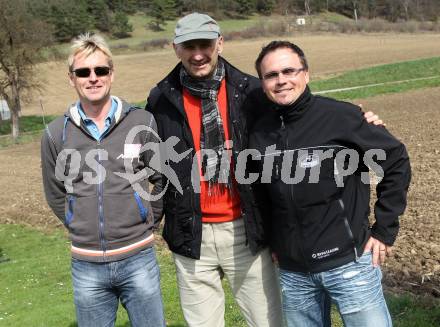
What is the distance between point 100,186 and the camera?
3.16 meters

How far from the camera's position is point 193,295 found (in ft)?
12.0

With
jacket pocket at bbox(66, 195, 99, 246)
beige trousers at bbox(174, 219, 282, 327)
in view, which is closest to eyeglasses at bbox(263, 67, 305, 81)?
beige trousers at bbox(174, 219, 282, 327)

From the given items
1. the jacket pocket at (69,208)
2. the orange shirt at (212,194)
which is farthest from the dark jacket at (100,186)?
the orange shirt at (212,194)

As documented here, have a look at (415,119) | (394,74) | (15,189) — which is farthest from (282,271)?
(394,74)

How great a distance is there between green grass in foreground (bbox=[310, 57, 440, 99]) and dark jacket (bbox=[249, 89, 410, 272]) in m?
22.7

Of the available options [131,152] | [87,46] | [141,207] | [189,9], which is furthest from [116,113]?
[189,9]

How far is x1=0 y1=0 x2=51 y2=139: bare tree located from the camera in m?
28.5

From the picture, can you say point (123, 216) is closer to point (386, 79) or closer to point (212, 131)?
point (212, 131)

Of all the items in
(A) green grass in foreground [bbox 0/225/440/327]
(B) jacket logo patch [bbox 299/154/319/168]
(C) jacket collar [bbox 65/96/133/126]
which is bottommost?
(A) green grass in foreground [bbox 0/225/440/327]

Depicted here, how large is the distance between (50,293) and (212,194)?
A: 417 centimetres

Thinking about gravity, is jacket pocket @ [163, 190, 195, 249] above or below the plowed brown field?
above

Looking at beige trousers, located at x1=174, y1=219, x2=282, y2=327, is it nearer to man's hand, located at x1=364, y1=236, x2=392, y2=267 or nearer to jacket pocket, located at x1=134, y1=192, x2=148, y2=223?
jacket pocket, located at x1=134, y1=192, x2=148, y2=223

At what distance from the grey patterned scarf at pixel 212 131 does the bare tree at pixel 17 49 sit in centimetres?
2691

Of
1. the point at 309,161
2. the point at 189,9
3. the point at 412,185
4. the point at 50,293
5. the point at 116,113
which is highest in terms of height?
the point at 189,9
